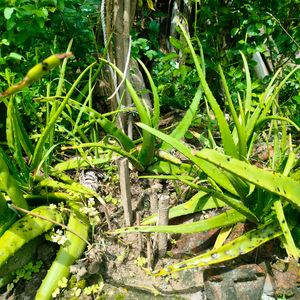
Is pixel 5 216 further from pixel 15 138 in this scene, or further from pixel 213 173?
pixel 213 173

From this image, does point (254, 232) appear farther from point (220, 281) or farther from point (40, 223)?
point (40, 223)

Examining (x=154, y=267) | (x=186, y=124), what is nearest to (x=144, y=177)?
(x=154, y=267)

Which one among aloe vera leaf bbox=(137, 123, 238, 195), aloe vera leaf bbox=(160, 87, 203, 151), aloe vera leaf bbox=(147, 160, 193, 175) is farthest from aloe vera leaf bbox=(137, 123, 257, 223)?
aloe vera leaf bbox=(160, 87, 203, 151)

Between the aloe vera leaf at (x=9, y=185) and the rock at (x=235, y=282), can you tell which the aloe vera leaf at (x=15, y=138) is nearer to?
the aloe vera leaf at (x=9, y=185)

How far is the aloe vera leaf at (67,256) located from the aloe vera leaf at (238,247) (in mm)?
299

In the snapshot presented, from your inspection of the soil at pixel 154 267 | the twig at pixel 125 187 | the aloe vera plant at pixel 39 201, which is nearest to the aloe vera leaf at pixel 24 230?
the aloe vera plant at pixel 39 201

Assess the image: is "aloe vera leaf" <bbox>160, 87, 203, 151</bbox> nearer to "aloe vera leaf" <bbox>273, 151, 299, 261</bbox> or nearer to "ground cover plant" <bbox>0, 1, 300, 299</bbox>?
"ground cover plant" <bbox>0, 1, 300, 299</bbox>

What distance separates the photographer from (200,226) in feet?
4.50

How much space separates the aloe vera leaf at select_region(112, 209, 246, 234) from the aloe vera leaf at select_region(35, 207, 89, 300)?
17 centimetres

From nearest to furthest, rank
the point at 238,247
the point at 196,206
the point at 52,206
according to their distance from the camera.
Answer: the point at 238,247
the point at 52,206
the point at 196,206

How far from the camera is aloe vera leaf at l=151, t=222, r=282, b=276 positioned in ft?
4.28

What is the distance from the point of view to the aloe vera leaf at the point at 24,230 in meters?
1.27

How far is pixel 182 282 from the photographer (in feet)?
4.69

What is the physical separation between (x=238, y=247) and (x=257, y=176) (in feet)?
1.05
